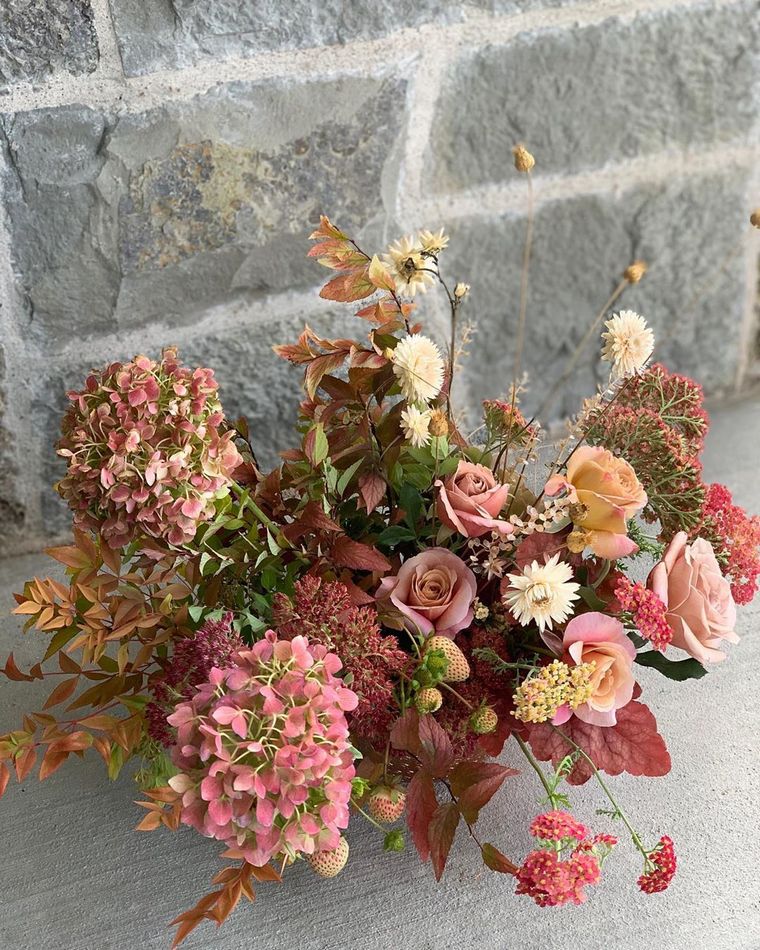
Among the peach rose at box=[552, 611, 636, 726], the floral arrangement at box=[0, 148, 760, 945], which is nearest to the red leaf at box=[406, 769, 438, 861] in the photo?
the floral arrangement at box=[0, 148, 760, 945]

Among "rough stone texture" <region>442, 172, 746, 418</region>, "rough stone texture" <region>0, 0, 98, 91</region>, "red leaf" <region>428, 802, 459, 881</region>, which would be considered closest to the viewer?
"red leaf" <region>428, 802, 459, 881</region>

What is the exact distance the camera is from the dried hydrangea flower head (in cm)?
69

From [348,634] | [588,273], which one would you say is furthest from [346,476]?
[588,273]

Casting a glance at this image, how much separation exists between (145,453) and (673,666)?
1.43 feet

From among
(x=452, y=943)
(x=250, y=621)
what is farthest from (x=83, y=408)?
(x=452, y=943)

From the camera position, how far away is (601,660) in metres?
0.73

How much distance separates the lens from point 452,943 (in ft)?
2.41

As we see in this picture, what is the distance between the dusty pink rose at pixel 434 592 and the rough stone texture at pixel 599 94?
1.97 ft

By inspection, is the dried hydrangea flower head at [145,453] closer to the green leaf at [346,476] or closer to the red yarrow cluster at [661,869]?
the green leaf at [346,476]

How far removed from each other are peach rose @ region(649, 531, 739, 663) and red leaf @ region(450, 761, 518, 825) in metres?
0.16

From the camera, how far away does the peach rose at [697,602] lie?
2.41 feet

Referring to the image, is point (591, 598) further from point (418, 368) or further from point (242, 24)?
point (242, 24)

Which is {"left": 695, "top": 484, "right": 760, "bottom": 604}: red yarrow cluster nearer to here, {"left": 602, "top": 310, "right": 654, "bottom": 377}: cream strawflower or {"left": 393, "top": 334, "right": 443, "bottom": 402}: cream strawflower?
{"left": 602, "top": 310, "right": 654, "bottom": 377}: cream strawflower

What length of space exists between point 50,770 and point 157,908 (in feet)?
0.46
